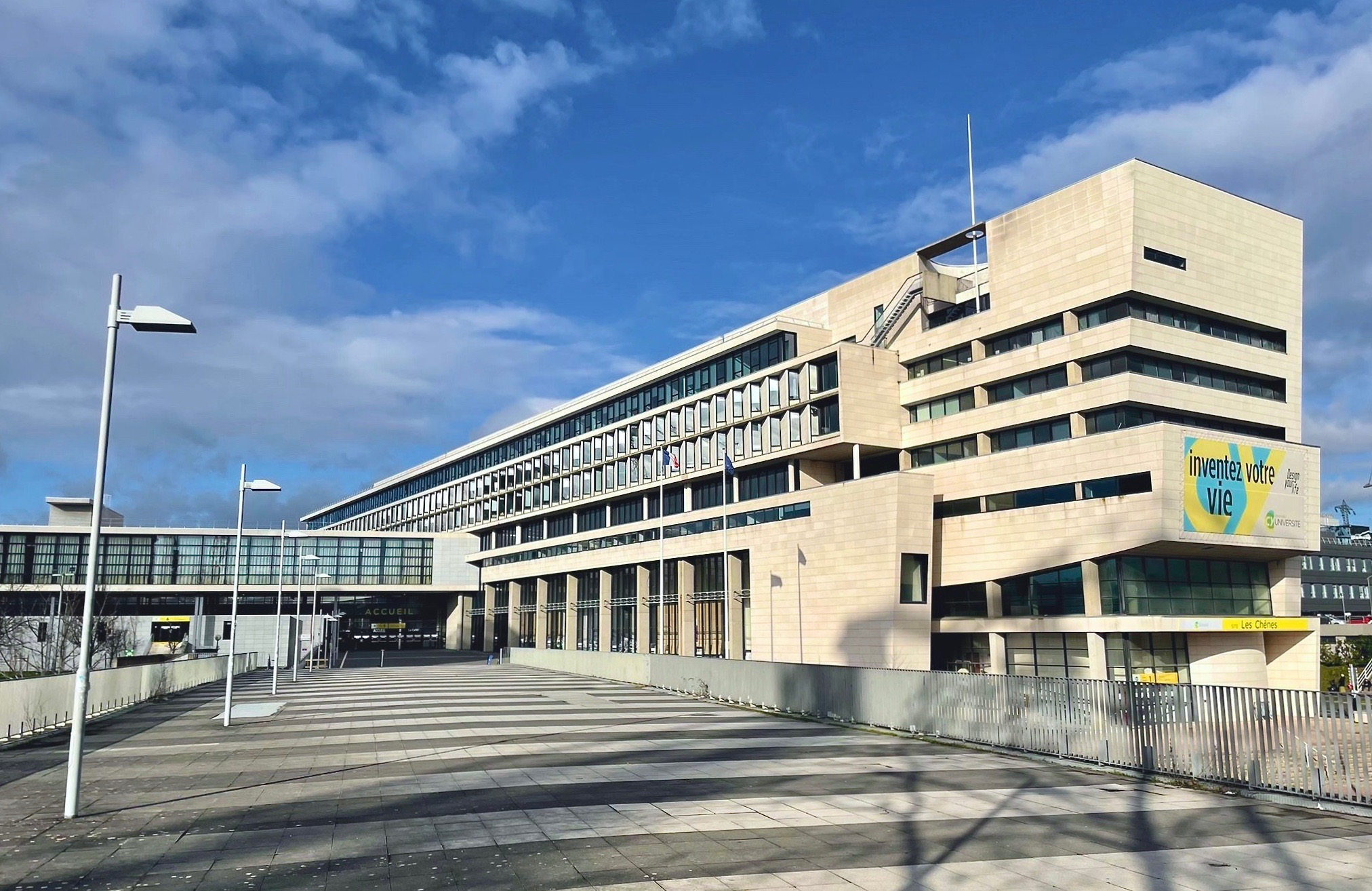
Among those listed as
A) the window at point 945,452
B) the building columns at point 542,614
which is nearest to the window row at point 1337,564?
the window at point 945,452

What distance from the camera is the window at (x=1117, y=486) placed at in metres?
49.8

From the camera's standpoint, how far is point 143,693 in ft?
121

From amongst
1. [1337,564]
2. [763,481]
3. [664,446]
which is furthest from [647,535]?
[1337,564]

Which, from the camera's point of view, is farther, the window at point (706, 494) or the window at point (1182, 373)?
the window at point (706, 494)

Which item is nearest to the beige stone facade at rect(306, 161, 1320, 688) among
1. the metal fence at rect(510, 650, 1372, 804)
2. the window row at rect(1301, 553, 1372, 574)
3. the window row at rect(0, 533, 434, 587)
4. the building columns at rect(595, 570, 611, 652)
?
the building columns at rect(595, 570, 611, 652)

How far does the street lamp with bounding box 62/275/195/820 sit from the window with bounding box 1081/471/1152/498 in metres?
46.2

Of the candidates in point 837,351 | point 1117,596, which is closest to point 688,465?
point 837,351

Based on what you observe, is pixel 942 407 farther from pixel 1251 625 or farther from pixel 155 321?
pixel 155 321

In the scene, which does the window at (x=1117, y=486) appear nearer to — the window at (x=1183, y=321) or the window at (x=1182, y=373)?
the window at (x=1182, y=373)

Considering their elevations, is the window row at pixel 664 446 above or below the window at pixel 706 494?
above

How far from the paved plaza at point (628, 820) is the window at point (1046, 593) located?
31475 millimetres

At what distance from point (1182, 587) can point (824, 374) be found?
23772 millimetres

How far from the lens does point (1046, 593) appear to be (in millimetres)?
53938

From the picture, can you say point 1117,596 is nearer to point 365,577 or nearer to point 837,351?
point 837,351
